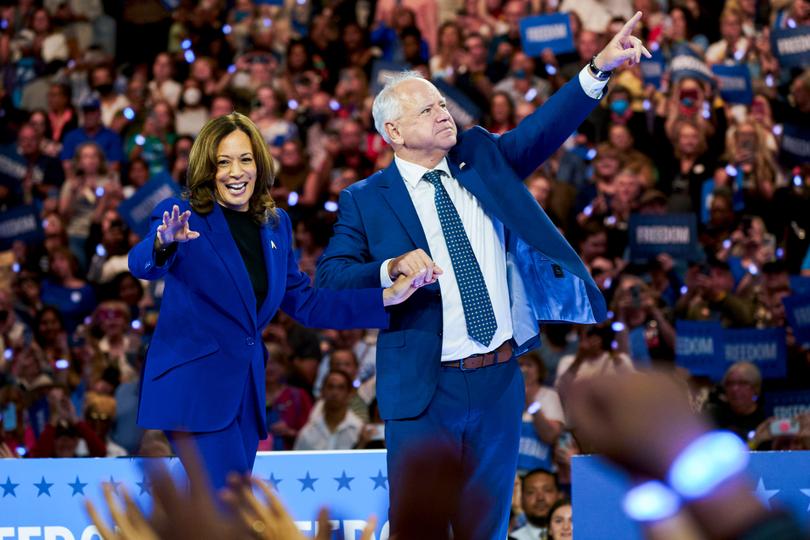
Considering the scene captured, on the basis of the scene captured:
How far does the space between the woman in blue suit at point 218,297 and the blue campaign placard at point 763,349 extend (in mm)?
3276

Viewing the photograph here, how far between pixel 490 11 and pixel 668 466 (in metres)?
8.29

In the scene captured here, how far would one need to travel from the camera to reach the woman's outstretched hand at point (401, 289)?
2.56 m

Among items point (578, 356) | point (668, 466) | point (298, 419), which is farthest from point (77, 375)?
point (668, 466)

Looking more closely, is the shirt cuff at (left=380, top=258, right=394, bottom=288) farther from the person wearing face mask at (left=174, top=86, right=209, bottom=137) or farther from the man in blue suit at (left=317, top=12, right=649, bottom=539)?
the person wearing face mask at (left=174, top=86, right=209, bottom=137)

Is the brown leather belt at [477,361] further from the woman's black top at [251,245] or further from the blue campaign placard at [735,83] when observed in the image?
the blue campaign placard at [735,83]

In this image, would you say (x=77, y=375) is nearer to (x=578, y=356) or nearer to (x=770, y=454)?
(x=578, y=356)

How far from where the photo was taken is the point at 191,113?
8336 millimetres

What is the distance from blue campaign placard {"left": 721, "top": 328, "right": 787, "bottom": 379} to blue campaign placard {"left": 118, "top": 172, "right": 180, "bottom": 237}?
3.23m

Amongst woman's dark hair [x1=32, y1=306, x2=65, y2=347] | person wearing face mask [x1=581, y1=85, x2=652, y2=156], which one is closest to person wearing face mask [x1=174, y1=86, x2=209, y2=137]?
woman's dark hair [x1=32, y1=306, x2=65, y2=347]

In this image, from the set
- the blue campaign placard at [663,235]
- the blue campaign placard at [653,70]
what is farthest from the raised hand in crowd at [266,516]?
the blue campaign placard at [653,70]

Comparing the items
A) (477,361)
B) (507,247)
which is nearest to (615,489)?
(477,361)

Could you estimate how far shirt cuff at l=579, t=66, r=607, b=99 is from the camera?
9.00ft

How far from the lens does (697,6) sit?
8.12 metres

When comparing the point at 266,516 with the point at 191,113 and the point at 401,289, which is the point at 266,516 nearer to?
the point at 401,289
